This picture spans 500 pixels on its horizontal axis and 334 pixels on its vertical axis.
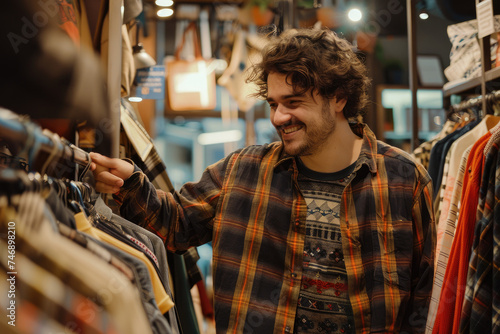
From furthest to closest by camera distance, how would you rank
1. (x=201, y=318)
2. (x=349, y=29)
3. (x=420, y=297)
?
(x=349, y=29)
(x=201, y=318)
(x=420, y=297)

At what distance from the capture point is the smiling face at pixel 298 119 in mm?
1651

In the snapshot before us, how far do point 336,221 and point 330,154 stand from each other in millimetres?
230

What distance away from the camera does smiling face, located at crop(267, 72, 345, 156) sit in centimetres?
165

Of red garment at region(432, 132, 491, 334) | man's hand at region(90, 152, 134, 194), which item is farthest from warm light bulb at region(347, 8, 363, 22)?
man's hand at region(90, 152, 134, 194)

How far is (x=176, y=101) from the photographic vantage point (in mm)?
3729

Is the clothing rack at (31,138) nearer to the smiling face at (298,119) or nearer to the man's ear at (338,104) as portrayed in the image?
the smiling face at (298,119)

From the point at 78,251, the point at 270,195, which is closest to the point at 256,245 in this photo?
the point at 270,195

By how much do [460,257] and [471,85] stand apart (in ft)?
3.59

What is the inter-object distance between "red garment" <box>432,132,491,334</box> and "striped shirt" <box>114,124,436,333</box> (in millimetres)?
62

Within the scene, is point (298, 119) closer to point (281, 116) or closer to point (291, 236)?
point (281, 116)

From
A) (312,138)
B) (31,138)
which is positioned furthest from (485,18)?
(31,138)

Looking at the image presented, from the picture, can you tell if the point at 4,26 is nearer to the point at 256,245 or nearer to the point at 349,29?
the point at 256,245

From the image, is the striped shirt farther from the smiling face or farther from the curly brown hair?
the curly brown hair

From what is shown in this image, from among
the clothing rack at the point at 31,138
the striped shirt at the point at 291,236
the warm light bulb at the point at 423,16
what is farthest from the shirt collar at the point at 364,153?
the warm light bulb at the point at 423,16
